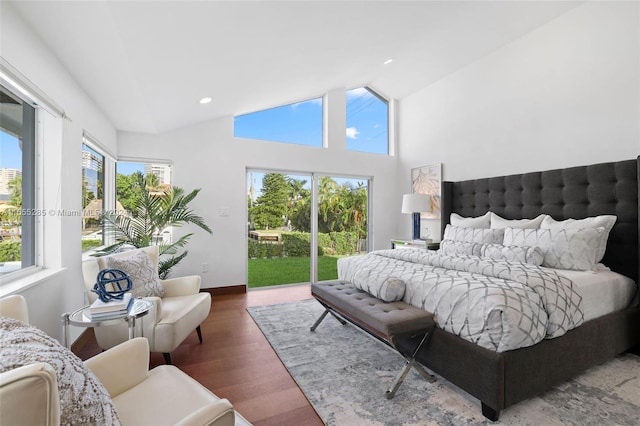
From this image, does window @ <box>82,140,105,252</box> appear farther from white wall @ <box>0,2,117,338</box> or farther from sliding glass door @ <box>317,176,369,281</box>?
sliding glass door @ <box>317,176,369,281</box>

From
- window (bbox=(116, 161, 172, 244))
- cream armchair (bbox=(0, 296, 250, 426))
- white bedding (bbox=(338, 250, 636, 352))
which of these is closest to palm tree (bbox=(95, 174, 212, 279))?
window (bbox=(116, 161, 172, 244))

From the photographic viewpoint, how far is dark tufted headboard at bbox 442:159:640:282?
2.70m

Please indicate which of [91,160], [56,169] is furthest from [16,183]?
[91,160]

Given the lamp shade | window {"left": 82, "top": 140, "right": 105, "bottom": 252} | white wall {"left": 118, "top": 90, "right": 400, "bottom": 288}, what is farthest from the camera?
the lamp shade

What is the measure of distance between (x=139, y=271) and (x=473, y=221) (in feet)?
12.4

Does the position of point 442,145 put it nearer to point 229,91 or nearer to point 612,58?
point 612,58

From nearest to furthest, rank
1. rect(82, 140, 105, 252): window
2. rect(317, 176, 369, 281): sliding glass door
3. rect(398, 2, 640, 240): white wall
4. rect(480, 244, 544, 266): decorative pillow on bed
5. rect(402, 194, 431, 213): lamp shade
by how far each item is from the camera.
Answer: rect(480, 244, 544, 266): decorative pillow on bed
rect(398, 2, 640, 240): white wall
rect(82, 140, 105, 252): window
rect(402, 194, 431, 213): lamp shade
rect(317, 176, 369, 281): sliding glass door

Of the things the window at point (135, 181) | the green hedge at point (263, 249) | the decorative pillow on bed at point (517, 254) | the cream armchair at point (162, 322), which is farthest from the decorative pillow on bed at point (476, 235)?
the window at point (135, 181)

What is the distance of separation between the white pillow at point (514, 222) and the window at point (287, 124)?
2.90m

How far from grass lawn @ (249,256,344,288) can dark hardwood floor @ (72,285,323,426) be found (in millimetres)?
1176

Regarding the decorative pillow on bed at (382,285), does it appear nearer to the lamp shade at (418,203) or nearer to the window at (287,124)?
the lamp shade at (418,203)

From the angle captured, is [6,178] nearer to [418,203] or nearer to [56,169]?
[56,169]

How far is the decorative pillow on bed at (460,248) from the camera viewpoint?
3158 mm

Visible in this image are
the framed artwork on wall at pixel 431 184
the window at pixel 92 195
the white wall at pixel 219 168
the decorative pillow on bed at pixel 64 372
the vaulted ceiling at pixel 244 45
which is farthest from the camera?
the framed artwork on wall at pixel 431 184
